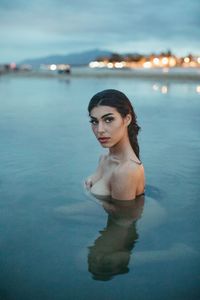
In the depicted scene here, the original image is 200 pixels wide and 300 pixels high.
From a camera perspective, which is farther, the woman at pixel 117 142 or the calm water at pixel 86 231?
the woman at pixel 117 142

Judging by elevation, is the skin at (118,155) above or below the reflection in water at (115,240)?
above

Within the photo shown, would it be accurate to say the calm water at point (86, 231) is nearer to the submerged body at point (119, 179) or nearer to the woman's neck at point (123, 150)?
the submerged body at point (119, 179)

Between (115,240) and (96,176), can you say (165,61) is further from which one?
(115,240)

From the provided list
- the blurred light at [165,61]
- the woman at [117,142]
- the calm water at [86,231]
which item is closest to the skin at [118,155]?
the woman at [117,142]

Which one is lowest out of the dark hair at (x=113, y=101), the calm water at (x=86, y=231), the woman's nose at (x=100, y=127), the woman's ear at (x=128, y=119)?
the calm water at (x=86, y=231)

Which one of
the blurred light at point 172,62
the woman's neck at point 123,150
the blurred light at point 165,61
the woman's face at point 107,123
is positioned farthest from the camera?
the blurred light at point 172,62

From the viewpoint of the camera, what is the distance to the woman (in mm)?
4156

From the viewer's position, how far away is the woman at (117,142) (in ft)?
13.6

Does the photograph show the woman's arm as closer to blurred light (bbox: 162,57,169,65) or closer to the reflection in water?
the reflection in water

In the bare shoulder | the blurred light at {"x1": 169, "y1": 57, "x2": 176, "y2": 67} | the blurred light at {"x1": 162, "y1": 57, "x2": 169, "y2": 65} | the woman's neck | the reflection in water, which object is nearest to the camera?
the reflection in water

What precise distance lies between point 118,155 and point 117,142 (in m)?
0.17

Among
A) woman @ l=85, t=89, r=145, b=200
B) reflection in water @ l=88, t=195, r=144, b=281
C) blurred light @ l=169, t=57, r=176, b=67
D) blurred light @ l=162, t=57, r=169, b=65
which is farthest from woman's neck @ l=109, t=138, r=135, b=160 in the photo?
blurred light @ l=169, t=57, r=176, b=67

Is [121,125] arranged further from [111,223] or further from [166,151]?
[166,151]

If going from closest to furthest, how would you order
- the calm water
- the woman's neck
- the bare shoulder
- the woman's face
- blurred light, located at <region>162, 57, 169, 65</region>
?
the calm water
the woman's face
the bare shoulder
the woman's neck
blurred light, located at <region>162, 57, 169, 65</region>
